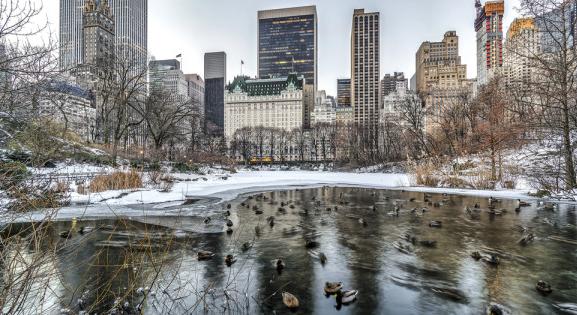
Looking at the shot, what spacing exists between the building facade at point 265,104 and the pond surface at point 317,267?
166679 mm

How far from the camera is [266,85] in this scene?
186000 mm

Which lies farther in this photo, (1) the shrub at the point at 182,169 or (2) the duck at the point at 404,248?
(1) the shrub at the point at 182,169

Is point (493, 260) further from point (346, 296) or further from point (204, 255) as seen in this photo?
point (204, 255)

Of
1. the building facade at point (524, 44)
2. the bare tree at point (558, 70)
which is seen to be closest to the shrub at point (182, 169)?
the building facade at point (524, 44)

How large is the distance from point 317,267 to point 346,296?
139 centimetres

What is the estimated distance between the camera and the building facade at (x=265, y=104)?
584ft

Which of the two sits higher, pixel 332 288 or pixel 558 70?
pixel 558 70

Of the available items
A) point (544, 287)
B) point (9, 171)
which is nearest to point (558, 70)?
point (544, 287)

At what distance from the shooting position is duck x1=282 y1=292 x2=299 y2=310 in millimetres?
4219

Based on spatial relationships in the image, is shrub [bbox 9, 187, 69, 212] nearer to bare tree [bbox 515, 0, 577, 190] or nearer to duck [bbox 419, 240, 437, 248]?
duck [bbox 419, 240, 437, 248]

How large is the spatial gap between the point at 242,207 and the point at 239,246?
598cm

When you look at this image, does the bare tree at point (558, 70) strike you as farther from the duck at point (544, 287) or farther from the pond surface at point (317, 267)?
the duck at point (544, 287)

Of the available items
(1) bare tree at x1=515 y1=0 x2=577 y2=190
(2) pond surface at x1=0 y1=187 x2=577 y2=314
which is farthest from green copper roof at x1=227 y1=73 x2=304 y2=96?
(2) pond surface at x1=0 y1=187 x2=577 y2=314

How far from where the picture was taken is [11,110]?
754 centimetres
